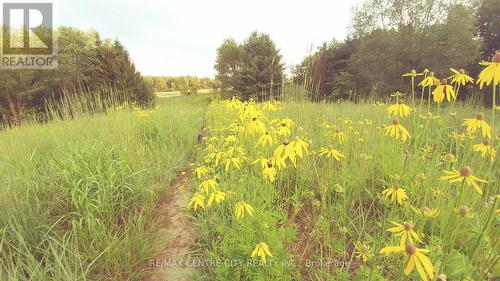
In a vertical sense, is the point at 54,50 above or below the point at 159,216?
above

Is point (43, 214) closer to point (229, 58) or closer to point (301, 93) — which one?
point (301, 93)

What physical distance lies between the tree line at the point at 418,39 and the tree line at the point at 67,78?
26.5ft

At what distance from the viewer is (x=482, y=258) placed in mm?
1413

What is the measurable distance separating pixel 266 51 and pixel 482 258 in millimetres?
19762

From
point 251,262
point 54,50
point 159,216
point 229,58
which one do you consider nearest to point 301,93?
point 159,216

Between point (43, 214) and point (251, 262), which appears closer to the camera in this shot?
point (251, 262)

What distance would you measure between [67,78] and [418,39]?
17259 millimetres

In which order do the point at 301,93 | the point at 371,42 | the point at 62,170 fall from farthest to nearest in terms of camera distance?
the point at 371,42
the point at 301,93
the point at 62,170

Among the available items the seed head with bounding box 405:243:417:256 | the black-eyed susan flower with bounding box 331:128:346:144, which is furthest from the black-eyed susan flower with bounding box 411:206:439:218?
the black-eyed susan flower with bounding box 331:128:346:144

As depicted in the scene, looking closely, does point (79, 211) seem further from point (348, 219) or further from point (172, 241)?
point (348, 219)

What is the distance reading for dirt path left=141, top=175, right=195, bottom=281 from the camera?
1.90 metres

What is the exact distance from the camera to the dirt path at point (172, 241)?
1902 millimetres

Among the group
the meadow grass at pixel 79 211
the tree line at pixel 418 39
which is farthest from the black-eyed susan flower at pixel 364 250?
the tree line at pixel 418 39

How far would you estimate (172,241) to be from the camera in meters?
2.20
